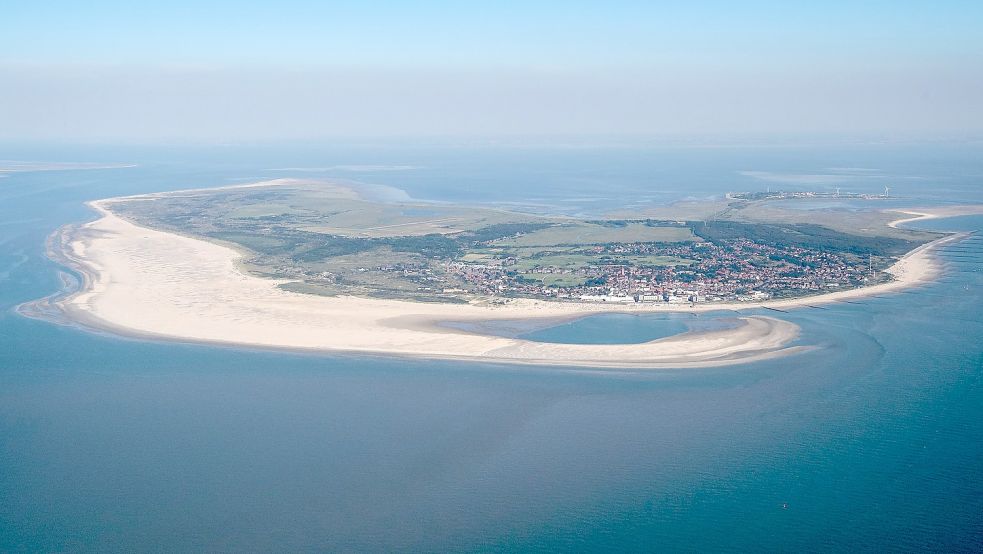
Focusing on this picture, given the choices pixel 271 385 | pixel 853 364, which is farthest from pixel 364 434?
pixel 853 364

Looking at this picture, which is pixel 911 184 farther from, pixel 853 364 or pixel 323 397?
pixel 323 397

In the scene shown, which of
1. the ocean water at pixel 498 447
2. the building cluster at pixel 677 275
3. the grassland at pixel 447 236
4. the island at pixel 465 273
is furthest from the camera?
the grassland at pixel 447 236

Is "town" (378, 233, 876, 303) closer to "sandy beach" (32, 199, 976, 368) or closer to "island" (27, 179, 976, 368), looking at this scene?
"island" (27, 179, 976, 368)

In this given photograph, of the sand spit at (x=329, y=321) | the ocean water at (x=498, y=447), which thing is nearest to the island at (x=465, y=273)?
the sand spit at (x=329, y=321)

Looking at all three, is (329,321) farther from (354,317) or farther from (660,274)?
(660,274)

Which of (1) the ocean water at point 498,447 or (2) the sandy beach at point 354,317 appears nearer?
(1) the ocean water at point 498,447

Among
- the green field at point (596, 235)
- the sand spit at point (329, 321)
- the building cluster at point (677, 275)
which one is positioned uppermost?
the green field at point (596, 235)

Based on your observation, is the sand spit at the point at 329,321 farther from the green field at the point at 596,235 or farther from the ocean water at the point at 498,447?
the green field at the point at 596,235

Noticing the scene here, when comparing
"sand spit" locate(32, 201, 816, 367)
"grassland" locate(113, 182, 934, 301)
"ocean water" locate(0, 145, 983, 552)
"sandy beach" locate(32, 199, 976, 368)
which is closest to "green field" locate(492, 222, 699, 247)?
"grassland" locate(113, 182, 934, 301)

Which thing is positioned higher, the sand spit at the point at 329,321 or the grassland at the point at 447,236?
the grassland at the point at 447,236
